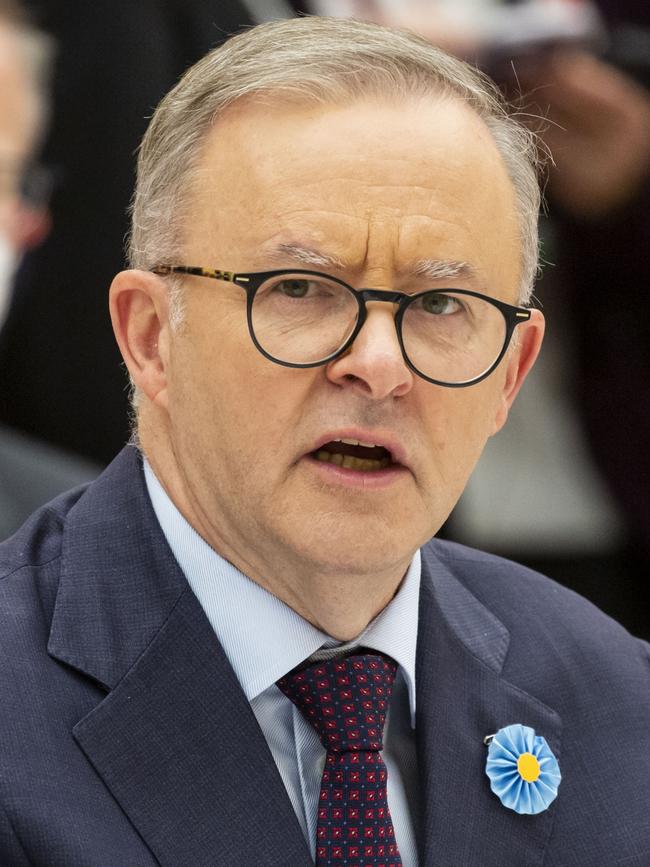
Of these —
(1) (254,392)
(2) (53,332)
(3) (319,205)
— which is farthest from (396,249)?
(2) (53,332)

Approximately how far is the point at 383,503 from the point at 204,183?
0.58 m

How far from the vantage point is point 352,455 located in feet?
7.23

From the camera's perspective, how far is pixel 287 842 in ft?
6.93

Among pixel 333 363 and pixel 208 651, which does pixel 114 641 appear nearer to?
pixel 208 651

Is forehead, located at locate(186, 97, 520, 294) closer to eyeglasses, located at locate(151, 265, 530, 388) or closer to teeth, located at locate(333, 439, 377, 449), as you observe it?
eyeglasses, located at locate(151, 265, 530, 388)

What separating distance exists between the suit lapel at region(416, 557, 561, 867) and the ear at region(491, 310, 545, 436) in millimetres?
337

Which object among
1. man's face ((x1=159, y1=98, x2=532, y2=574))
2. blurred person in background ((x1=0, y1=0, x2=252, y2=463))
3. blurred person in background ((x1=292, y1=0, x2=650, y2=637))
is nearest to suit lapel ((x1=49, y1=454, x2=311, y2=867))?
man's face ((x1=159, y1=98, x2=532, y2=574))

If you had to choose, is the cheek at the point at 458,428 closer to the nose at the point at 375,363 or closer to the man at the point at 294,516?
the man at the point at 294,516

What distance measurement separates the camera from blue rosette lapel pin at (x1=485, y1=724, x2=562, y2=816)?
2.37 m

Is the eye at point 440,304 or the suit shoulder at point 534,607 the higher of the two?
the eye at point 440,304

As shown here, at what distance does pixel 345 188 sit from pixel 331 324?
A: 21 centimetres

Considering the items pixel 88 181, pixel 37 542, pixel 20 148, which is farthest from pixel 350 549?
pixel 20 148

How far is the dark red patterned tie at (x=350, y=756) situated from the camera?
2162 millimetres

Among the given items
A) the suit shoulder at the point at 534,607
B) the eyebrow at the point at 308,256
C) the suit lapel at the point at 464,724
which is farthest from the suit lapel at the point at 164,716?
the suit shoulder at the point at 534,607
